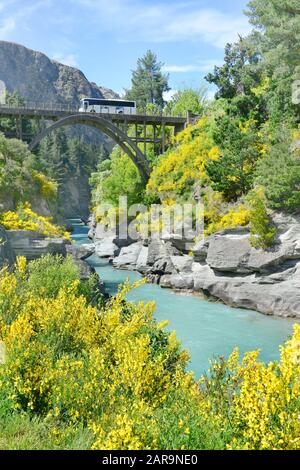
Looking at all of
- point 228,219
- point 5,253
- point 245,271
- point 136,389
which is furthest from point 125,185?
point 136,389

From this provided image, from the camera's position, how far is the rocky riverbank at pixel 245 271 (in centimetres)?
2102

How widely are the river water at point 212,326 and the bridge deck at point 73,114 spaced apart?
20.1 meters

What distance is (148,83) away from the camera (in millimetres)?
68125

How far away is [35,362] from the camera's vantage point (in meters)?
8.20

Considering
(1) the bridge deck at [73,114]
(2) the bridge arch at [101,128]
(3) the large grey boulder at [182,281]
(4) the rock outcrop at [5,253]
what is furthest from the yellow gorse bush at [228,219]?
(1) the bridge deck at [73,114]

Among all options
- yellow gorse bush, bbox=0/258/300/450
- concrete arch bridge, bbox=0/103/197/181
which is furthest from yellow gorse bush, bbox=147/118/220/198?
yellow gorse bush, bbox=0/258/300/450

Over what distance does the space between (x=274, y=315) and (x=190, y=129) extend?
24433 millimetres

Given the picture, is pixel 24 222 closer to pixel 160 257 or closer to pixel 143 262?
pixel 160 257

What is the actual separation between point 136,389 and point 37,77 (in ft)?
444

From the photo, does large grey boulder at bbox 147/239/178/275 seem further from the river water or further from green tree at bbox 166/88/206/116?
green tree at bbox 166/88/206/116

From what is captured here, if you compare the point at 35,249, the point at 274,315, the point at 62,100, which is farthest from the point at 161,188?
the point at 62,100

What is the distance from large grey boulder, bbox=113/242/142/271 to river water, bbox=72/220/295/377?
651 centimetres

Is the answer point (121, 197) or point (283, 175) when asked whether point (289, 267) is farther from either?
point (121, 197)

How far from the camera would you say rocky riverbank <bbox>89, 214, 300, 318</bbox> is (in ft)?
68.9
